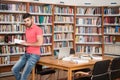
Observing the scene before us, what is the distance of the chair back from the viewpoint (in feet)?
12.9

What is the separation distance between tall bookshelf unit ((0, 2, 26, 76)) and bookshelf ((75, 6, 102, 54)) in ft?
7.71

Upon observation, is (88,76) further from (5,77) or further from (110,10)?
(110,10)

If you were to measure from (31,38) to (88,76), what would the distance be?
1362 millimetres

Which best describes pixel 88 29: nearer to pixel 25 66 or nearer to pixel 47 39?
pixel 47 39

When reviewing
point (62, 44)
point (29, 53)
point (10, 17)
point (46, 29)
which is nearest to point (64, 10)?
point (46, 29)

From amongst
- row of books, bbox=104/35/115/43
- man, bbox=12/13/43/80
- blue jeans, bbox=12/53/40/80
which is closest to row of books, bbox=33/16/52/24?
row of books, bbox=104/35/115/43

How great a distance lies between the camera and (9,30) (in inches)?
262

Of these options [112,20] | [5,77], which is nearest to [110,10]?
[112,20]

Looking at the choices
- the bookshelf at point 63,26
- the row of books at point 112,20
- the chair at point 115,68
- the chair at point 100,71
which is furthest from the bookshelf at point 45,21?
the chair at point 100,71

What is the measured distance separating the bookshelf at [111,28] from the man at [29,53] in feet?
14.1

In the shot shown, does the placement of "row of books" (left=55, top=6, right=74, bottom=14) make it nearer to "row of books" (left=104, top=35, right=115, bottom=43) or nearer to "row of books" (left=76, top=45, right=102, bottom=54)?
"row of books" (left=76, top=45, right=102, bottom=54)

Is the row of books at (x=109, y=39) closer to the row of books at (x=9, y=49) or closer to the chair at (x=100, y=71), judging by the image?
the row of books at (x=9, y=49)

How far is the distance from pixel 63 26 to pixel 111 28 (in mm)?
1759

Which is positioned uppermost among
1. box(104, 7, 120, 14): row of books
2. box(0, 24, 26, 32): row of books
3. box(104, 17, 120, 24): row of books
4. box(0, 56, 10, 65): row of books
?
box(104, 7, 120, 14): row of books
